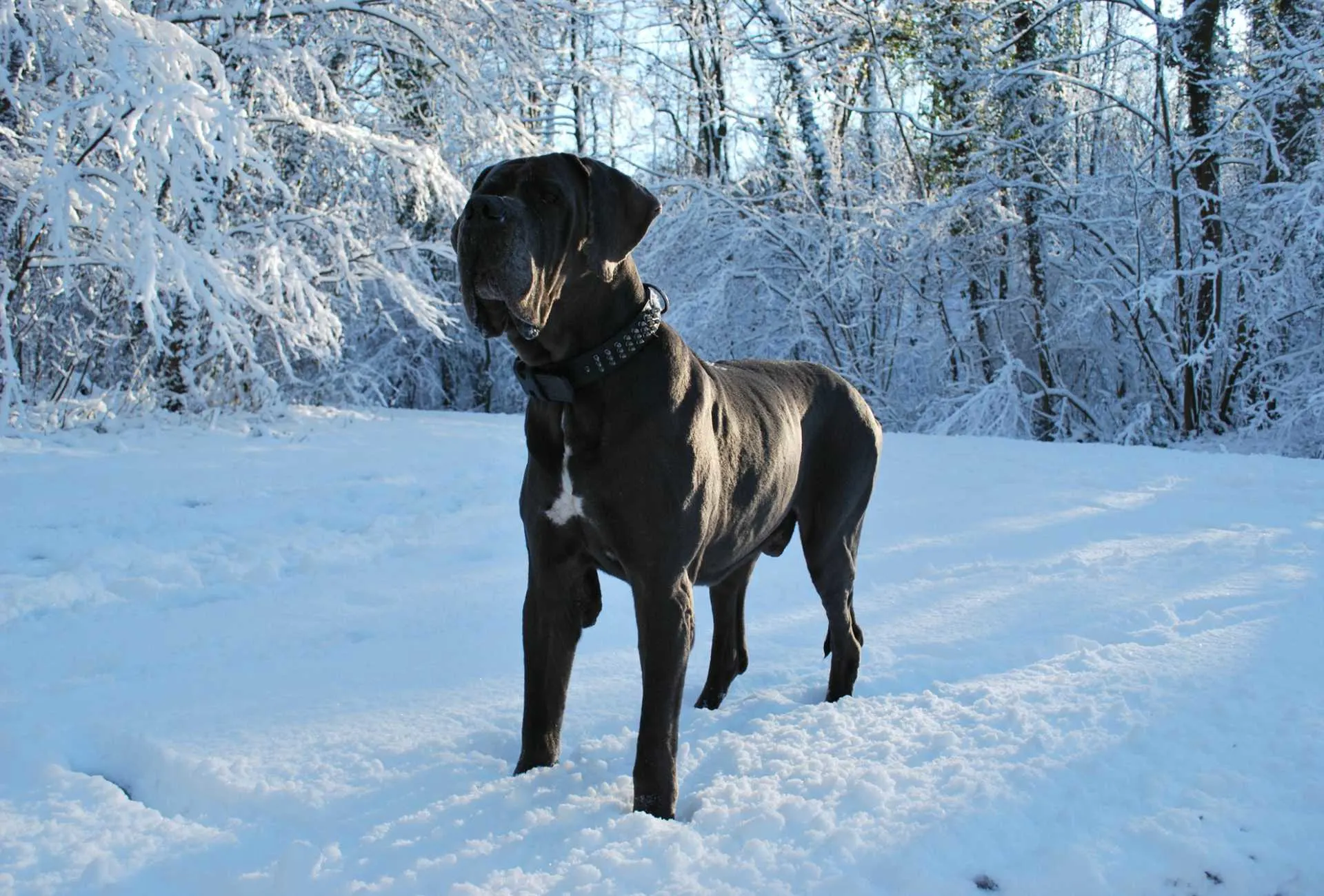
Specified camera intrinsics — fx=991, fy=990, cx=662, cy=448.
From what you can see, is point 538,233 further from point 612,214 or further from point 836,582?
point 836,582

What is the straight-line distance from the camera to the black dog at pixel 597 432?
2.12 m

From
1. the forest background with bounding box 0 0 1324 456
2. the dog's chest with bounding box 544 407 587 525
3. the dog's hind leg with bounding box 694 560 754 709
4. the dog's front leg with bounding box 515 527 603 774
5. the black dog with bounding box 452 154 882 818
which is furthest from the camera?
the forest background with bounding box 0 0 1324 456

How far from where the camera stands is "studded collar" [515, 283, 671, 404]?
2234 millimetres

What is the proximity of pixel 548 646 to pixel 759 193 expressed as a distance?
13510 millimetres

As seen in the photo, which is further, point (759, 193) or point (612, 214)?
point (759, 193)

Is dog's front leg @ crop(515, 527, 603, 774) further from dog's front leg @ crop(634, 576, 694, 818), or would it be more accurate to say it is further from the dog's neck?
the dog's neck

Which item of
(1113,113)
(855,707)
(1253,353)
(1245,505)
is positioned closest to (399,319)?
(1113,113)

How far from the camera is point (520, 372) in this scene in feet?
7.64

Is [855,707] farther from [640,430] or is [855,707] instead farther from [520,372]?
[520,372]

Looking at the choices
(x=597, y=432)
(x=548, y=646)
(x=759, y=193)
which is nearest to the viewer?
(x=597, y=432)

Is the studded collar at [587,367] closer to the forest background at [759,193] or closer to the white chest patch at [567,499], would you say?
the white chest patch at [567,499]

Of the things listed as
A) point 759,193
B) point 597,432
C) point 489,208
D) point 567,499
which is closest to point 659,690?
point 567,499

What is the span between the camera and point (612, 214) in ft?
7.31

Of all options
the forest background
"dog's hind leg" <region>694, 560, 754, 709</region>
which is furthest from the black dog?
the forest background
